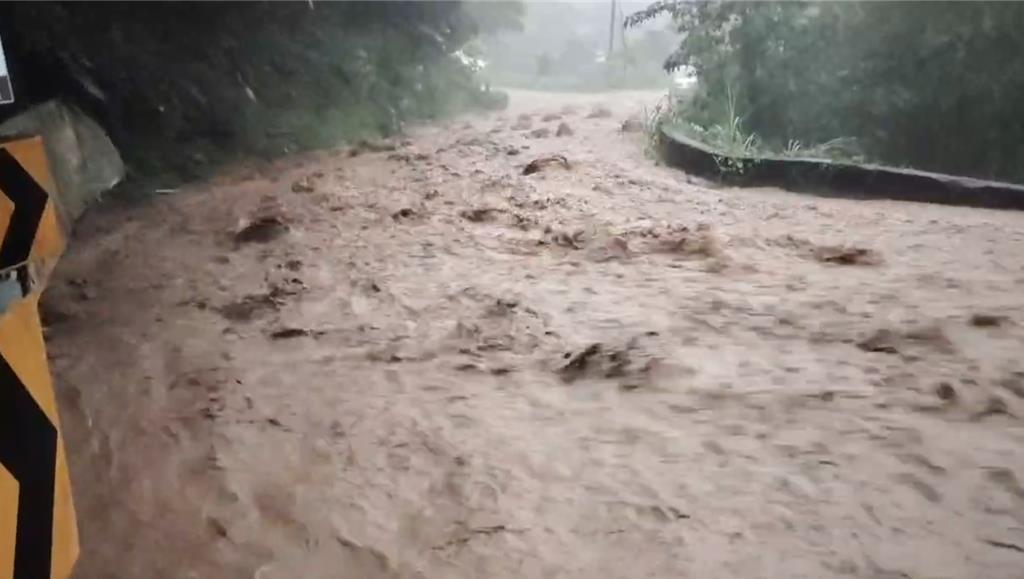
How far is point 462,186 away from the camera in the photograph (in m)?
5.64

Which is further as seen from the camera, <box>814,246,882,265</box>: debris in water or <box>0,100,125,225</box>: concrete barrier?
<box>0,100,125,225</box>: concrete barrier

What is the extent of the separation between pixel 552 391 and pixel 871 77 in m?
4.43

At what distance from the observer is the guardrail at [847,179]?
486 cm

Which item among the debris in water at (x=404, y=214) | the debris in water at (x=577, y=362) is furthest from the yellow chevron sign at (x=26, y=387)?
the debris in water at (x=404, y=214)

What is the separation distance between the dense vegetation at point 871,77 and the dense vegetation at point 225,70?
2.89 meters

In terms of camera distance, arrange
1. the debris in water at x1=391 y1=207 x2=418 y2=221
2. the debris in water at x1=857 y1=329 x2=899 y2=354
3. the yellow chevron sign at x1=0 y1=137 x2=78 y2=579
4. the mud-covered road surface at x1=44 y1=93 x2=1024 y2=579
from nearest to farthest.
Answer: the yellow chevron sign at x1=0 y1=137 x2=78 y2=579 < the mud-covered road surface at x1=44 y1=93 x2=1024 y2=579 < the debris in water at x1=857 y1=329 x2=899 y2=354 < the debris in water at x1=391 y1=207 x2=418 y2=221

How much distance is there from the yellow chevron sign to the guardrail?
4.64 meters

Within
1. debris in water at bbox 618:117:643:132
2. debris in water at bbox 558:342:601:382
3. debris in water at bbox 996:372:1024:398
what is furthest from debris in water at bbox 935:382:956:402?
debris in water at bbox 618:117:643:132

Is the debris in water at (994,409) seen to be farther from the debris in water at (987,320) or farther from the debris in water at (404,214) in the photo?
the debris in water at (404,214)

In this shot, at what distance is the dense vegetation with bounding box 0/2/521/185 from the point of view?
6445 millimetres

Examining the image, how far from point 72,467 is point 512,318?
5.27 feet

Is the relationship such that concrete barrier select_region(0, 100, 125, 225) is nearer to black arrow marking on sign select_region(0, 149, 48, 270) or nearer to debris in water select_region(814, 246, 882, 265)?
black arrow marking on sign select_region(0, 149, 48, 270)

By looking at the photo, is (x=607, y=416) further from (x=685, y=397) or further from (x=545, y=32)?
(x=545, y=32)

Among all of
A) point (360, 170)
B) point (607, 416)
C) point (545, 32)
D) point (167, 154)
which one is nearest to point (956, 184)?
point (607, 416)
